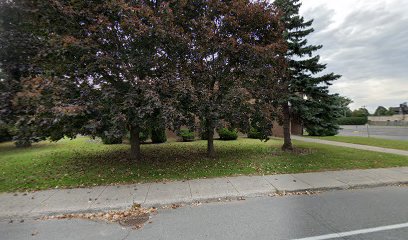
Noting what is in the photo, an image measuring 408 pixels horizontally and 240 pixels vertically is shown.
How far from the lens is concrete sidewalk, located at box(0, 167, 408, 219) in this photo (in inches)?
215

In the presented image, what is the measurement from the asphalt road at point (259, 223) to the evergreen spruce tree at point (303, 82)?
20.9 feet

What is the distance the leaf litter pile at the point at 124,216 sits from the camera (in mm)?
4742

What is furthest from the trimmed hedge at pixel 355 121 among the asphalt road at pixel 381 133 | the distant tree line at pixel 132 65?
the distant tree line at pixel 132 65

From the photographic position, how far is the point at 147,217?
4.91 m

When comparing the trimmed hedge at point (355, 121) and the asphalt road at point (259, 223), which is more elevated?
the trimmed hedge at point (355, 121)

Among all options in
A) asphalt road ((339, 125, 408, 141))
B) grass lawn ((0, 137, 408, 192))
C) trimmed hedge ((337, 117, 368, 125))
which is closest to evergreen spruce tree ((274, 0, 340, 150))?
grass lawn ((0, 137, 408, 192))

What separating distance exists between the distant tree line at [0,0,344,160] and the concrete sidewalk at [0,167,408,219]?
5.13ft

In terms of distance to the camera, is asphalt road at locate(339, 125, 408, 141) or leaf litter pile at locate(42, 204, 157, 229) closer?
leaf litter pile at locate(42, 204, 157, 229)

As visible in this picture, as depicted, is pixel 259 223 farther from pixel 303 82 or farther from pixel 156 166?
pixel 303 82

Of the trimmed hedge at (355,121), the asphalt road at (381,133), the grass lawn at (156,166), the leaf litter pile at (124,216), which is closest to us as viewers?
the leaf litter pile at (124,216)

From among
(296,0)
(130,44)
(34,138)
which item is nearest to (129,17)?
(130,44)

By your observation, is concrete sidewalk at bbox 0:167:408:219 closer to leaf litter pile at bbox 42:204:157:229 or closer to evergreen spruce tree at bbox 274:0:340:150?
leaf litter pile at bbox 42:204:157:229

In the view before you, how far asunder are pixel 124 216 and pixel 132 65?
4185 millimetres

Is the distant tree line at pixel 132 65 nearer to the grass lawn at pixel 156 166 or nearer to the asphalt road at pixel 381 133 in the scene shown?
the grass lawn at pixel 156 166
